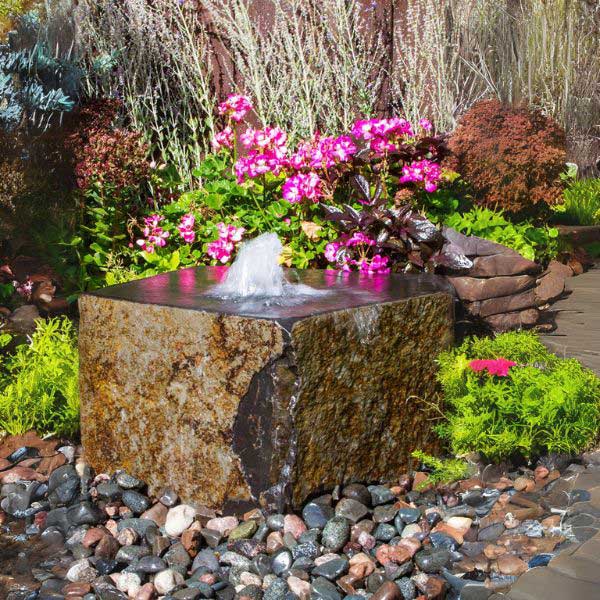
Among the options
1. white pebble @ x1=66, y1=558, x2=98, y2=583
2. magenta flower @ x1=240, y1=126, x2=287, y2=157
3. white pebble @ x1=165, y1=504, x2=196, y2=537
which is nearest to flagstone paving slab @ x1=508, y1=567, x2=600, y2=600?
white pebble @ x1=165, y1=504, x2=196, y2=537

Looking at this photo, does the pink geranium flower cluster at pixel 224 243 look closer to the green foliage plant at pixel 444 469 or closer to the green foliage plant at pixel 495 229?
the green foliage plant at pixel 495 229

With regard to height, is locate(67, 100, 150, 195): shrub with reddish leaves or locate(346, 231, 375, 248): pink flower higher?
locate(67, 100, 150, 195): shrub with reddish leaves

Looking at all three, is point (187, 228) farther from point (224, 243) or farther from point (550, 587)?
point (550, 587)

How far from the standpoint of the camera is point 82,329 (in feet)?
11.5

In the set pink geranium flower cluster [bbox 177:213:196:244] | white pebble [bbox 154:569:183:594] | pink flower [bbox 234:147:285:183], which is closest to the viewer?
white pebble [bbox 154:569:183:594]

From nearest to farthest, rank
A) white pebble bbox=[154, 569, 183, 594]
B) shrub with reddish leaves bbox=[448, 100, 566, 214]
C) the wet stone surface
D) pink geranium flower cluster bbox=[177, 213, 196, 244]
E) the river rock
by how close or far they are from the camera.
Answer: the wet stone surface, white pebble bbox=[154, 569, 183, 594], the river rock, pink geranium flower cluster bbox=[177, 213, 196, 244], shrub with reddish leaves bbox=[448, 100, 566, 214]

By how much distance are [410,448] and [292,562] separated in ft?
2.56

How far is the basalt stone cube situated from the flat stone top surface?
12 millimetres

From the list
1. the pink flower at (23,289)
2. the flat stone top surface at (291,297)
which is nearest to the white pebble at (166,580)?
the flat stone top surface at (291,297)

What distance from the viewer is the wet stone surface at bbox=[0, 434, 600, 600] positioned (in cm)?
258

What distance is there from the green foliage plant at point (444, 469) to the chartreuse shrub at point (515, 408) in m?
0.07

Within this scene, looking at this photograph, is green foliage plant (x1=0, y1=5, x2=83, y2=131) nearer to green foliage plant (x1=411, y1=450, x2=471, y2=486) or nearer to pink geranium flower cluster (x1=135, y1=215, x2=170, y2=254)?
pink geranium flower cluster (x1=135, y1=215, x2=170, y2=254)

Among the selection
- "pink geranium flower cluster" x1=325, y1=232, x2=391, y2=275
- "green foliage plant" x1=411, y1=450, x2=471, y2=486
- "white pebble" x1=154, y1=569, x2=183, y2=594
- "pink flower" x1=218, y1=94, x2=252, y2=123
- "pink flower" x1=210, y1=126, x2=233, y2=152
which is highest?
"pink flower" x1=218, y1=94, x2=252, y2=123

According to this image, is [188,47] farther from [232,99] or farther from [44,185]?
[44,185]
